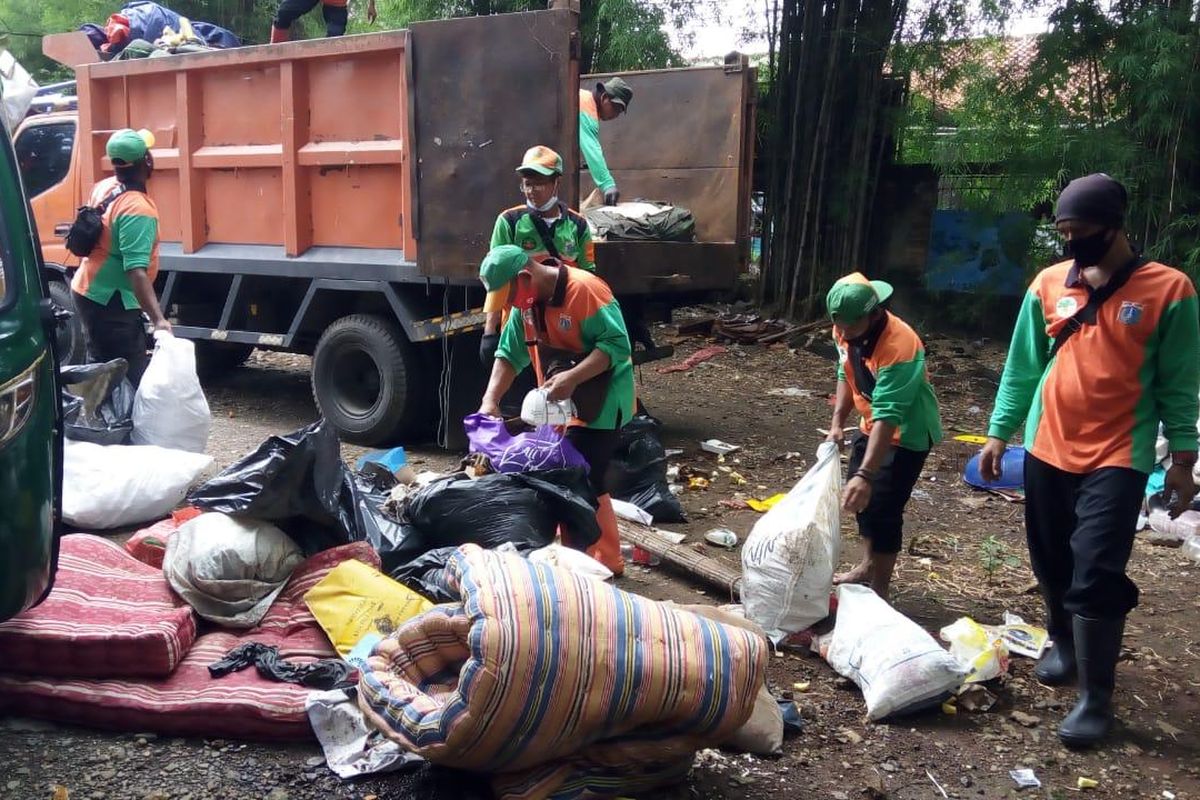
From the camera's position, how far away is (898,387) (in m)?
3.64

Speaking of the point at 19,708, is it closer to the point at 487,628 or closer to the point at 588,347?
the point at 487,628

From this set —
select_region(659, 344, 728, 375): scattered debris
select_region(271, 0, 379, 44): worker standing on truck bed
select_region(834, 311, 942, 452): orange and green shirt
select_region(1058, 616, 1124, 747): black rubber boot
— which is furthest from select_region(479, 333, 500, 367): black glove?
select_region(659, 344, 728, 375): scattered debris

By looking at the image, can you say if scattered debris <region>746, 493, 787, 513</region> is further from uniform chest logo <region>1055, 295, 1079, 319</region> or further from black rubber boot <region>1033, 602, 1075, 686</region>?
uniform chest logo <region>1055, 295, 1079, 319</region>

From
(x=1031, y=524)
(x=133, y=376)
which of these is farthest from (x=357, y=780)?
(x=133, y=376)

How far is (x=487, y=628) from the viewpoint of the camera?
238cm

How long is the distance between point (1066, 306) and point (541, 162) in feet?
8.30

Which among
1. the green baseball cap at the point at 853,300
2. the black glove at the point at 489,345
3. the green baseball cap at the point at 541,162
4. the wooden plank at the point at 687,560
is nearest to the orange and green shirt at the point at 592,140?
the green baseball cap at the point at 541,162

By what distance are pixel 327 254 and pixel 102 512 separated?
2.27 meters

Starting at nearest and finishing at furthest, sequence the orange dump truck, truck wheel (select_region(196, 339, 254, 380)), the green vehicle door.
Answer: the green vehicle door < the orange dump truck < truck wheel (select_region(196, 339, 254, 380))

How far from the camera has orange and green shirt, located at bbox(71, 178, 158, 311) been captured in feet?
17.3

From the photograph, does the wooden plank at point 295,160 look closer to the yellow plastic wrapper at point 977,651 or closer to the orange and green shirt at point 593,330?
the orange and green shirt at point 593,330

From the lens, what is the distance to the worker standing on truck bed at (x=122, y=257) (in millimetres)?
5297

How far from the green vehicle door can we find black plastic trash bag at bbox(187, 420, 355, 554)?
62 cm

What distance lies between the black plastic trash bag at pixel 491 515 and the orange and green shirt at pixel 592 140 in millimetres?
2784
